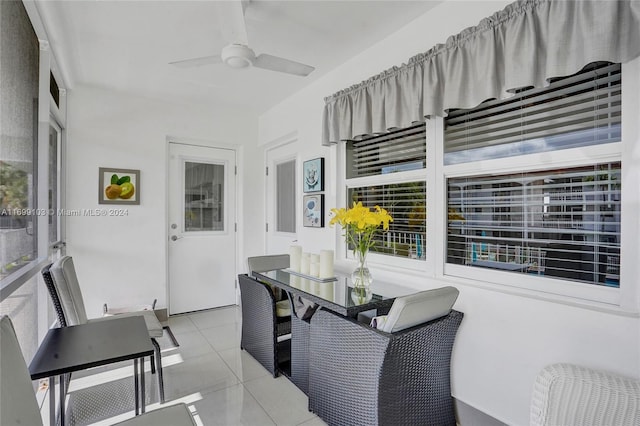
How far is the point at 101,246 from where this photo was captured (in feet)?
12.0

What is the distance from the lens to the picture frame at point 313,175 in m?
3.33

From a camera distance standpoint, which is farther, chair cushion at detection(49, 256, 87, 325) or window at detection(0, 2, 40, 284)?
chair cushion at detection(49, 256, 87, 325)

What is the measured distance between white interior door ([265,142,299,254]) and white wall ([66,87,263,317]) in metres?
0.91

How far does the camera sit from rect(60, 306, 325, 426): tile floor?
2.12 metres

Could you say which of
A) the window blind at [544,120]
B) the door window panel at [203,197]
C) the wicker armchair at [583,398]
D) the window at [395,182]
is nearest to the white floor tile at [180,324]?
the door window panel at [203,197]

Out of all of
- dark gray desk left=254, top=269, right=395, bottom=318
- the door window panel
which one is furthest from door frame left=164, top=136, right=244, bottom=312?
dark gray desk left=254, top=269, right=395, bottom=318

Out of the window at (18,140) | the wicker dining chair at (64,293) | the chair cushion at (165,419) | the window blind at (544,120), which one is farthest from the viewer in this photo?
the wicker dining chair at (64,293)

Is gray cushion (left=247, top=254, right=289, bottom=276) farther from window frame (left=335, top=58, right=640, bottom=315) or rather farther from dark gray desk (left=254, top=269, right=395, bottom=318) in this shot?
window frame (left=335, top=58, right=640, bottom=315)

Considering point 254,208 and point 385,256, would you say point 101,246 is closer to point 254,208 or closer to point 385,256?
point 254,208

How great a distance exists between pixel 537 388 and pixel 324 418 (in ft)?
3.79

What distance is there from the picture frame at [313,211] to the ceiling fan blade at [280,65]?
4.36 feet

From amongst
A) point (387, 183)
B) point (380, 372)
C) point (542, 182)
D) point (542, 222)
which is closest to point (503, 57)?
point (542, 182)

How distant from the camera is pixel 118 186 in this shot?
3727mm

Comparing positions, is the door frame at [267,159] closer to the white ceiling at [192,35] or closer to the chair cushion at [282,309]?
the white ceiling at [192,35]
